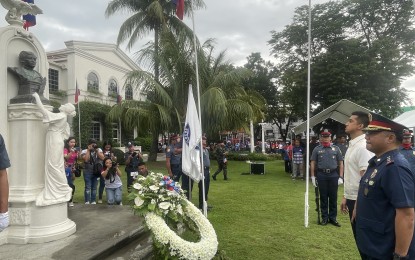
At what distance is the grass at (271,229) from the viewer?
4676 mm

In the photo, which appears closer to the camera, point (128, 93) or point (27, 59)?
point (27, 59)

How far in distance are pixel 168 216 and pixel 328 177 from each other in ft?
11.8

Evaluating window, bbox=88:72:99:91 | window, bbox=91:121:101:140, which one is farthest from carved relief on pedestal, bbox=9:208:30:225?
window, bbox=88:72:99:91

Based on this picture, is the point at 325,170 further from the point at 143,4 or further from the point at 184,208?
the point at 143,4

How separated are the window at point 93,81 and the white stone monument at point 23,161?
68.2ft

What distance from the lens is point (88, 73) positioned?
24.3 m

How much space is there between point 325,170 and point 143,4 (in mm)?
18348

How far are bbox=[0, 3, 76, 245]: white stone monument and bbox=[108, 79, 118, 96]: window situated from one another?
2260cm

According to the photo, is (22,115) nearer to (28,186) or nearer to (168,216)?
(28,186)

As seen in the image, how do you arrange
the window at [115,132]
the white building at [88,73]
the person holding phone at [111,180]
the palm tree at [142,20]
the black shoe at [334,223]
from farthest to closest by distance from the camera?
1. the window at [115,132]
2. the white building at [88,73]
3. the palm tree at [142,20]
4. the person holding phone at [111,180]
5. the black shoe at [334,223]

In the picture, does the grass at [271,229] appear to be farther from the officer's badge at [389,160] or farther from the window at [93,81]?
the window at [93,81]

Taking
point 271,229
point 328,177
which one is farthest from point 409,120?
point 271,229

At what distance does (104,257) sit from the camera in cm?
404

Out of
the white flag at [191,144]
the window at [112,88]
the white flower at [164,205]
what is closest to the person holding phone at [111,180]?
the white flag at [191,144]
